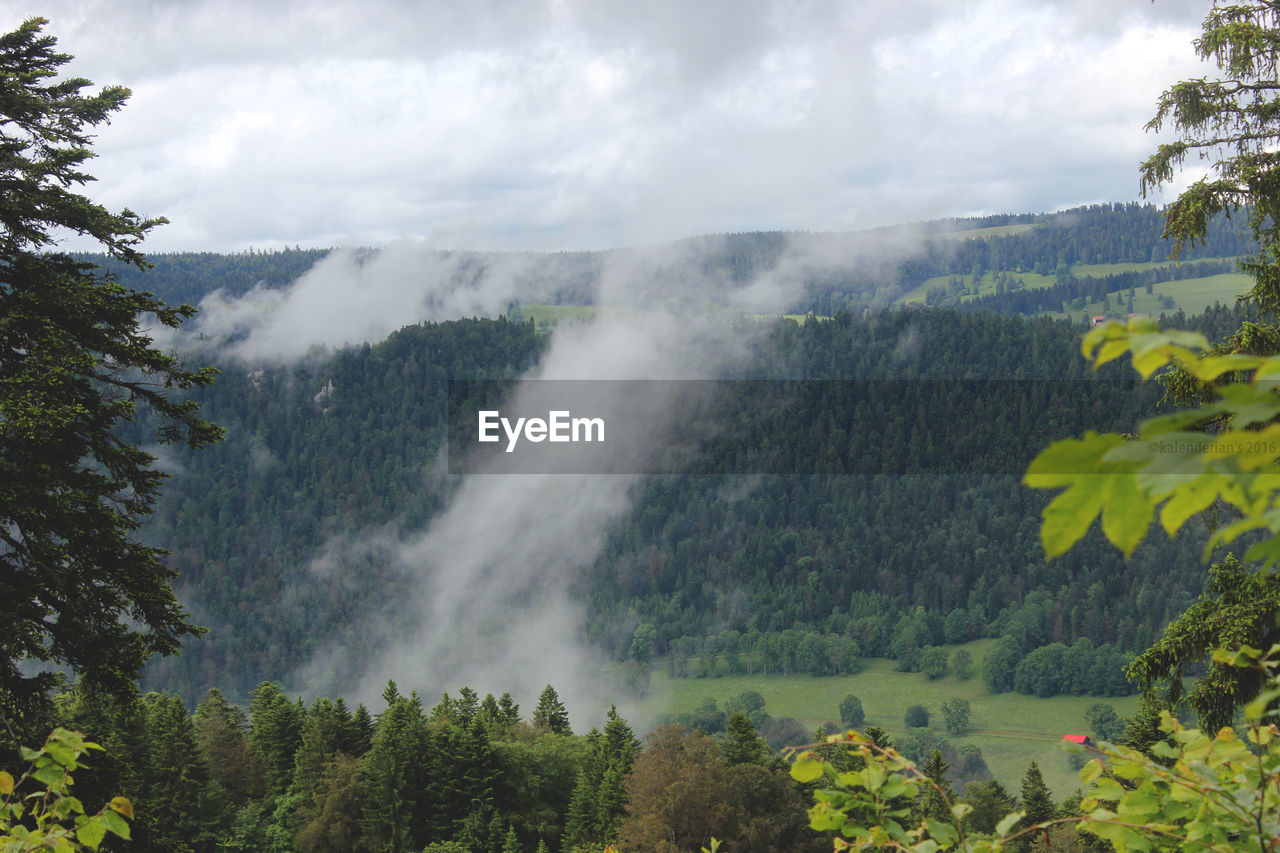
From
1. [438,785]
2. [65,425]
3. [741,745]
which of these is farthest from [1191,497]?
[438,785]

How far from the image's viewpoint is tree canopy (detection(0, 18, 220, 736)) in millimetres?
11320

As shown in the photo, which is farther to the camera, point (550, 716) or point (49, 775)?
point (550, 716)

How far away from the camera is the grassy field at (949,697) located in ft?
474

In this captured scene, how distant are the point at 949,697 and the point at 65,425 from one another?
18396cm

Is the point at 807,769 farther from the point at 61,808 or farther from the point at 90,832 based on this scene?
the point at 61,808

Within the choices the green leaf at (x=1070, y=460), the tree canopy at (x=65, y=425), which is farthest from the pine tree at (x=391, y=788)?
the green leaf at (x=1070, y=460)

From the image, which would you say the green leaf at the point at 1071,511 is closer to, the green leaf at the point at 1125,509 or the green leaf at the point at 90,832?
the green leaf at the point at 1125,509

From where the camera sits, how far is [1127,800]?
3.52 metres

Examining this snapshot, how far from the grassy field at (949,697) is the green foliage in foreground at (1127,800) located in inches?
5530

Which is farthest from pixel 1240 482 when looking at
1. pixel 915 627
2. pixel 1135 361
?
pixel 915 627

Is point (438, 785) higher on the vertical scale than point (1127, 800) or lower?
lower

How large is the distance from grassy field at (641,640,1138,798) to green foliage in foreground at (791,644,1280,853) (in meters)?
140

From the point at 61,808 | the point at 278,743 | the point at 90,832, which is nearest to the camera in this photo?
the point at 90,832

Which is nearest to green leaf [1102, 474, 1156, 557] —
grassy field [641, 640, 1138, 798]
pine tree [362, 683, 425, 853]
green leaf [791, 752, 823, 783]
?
green leaf [791, 752, 823, 783]
